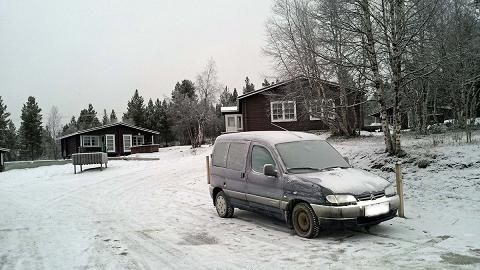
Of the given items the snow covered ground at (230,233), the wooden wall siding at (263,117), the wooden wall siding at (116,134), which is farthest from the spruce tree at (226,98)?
the snow covered ground at (230,233)

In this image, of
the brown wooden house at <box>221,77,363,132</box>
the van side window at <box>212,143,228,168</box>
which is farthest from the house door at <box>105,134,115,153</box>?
the van side window at <box>212,143,228,168</box>

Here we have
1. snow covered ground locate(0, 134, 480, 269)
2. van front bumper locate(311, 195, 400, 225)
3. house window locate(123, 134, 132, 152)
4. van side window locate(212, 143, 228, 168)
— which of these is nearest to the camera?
snow covered ground locate(0, 134, 480, 269)

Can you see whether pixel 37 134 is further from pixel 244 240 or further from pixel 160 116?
pixel 244 240

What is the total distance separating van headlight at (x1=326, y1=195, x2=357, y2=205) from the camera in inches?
265

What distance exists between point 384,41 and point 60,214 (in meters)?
11.3

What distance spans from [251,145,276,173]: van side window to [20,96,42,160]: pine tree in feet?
232

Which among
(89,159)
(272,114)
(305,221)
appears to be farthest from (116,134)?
(305,221)

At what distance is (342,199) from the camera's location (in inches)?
266

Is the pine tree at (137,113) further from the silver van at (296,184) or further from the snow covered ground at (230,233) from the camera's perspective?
the silver van at (296,184)

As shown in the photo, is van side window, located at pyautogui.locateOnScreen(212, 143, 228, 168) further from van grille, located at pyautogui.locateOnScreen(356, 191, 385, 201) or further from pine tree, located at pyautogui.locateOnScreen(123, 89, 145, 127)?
pine tree, located at pyautogui.locateOnScreen(123, 89, 145, 127)

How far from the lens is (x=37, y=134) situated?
2783 inches

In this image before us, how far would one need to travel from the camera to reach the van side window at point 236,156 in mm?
8969

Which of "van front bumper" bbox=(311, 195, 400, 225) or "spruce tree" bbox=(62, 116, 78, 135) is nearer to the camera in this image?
"van front bumper" bbox=(311, 195, 400, 225)

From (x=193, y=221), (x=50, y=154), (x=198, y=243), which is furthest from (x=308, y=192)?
(x=50, y=154)
